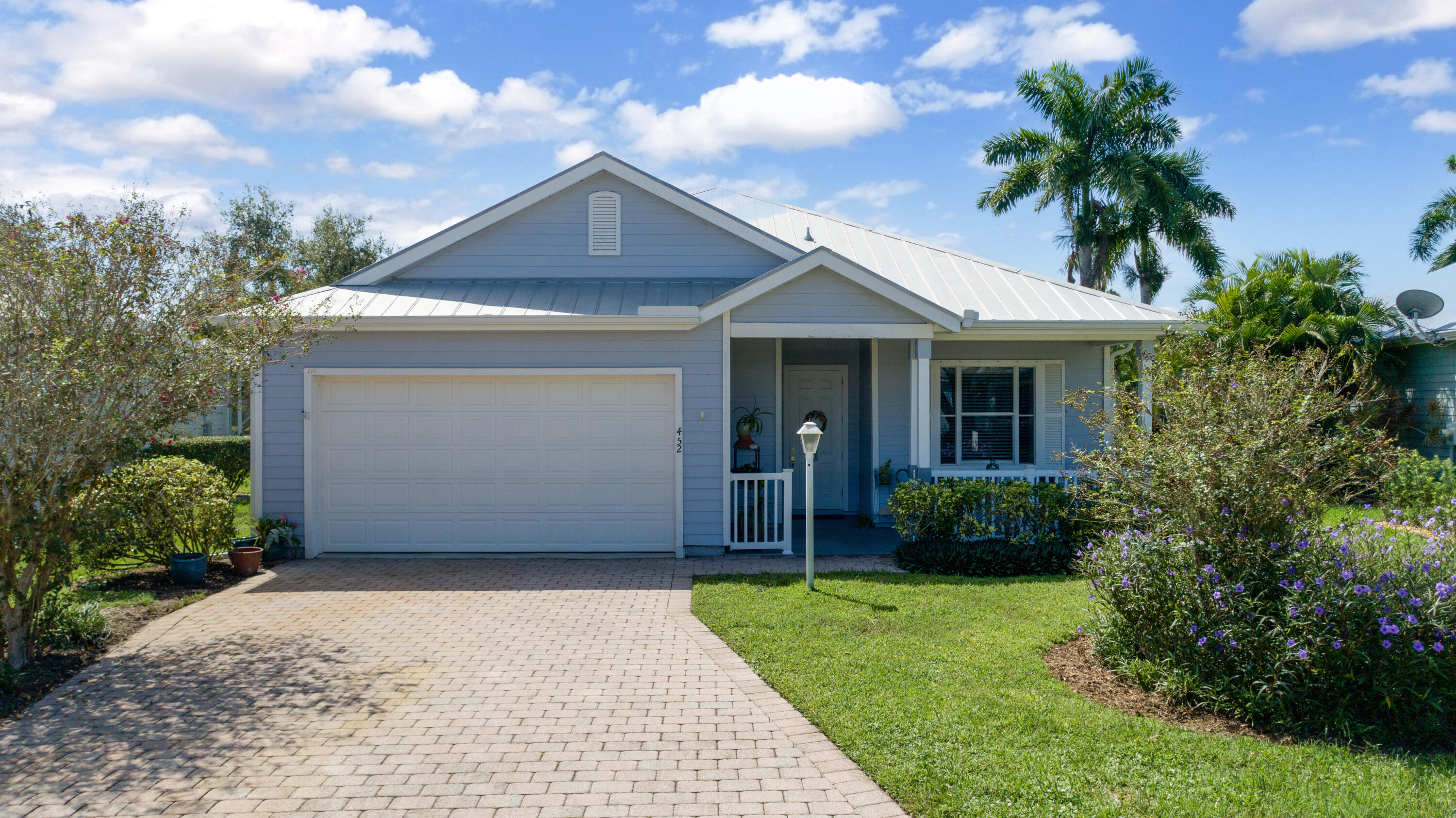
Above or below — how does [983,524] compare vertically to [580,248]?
below

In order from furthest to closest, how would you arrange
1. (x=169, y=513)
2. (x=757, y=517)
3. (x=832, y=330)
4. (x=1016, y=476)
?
(x=1016, y=476), (x=757, y=517), (x=832, y=330), (x=169, y=513)

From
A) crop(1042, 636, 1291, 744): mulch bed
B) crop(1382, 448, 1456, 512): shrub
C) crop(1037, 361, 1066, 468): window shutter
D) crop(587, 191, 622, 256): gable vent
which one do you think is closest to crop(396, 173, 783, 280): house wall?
crop(587, 191, 622, 256): gable vent

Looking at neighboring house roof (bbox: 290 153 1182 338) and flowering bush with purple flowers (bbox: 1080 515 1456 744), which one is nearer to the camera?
flowering bush with purple flowers (bbox: 1080 515 1456 744)

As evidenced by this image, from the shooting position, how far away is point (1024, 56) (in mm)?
22453

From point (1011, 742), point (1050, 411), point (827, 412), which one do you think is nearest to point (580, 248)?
point (827, 412)

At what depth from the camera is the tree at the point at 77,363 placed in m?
5.89

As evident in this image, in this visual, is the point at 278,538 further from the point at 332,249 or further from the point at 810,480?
the point at 332,249

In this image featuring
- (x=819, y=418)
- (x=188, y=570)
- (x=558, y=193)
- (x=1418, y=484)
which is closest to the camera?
(x=188, y=570)

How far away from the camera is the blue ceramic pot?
9055mm

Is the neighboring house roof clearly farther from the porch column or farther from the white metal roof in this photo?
the porch column

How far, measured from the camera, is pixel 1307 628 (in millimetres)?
5012

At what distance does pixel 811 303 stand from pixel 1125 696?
5.92 metres

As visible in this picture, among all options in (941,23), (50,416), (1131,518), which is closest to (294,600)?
(50,416)

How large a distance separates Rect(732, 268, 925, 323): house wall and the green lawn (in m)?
4.10
